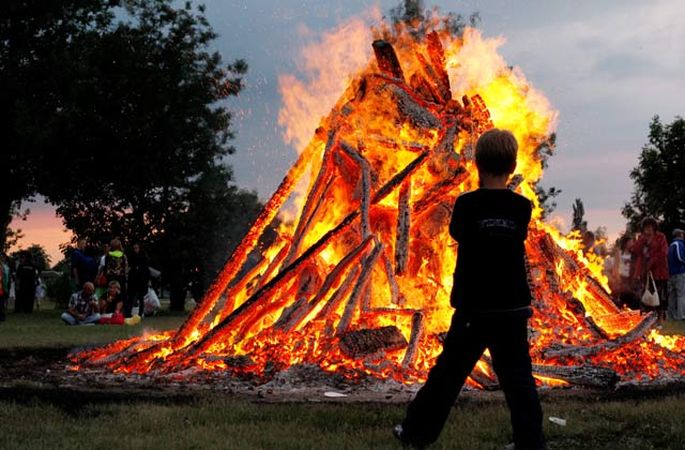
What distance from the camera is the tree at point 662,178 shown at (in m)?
46.9

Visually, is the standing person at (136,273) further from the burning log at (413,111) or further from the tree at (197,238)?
the burning log at (413,111)

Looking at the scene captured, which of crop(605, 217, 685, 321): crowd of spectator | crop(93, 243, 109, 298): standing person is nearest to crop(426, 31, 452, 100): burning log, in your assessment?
crop(605, 217, 685, 321): crowd of spectator

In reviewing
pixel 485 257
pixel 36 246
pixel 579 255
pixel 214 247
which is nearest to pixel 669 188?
pixel 214 247

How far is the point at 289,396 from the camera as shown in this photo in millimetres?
7273

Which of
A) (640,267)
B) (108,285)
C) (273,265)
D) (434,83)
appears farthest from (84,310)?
(640,267)

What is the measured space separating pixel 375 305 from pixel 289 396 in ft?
7.70

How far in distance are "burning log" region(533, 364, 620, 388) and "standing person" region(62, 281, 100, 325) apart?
11.4 meters

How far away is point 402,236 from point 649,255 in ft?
25.3

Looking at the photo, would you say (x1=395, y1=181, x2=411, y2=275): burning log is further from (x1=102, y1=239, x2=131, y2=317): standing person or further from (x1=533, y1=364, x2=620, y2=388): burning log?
(x1=102, y1=239, x2=131, y2=317): standing person

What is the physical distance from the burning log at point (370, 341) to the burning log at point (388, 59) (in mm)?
3507

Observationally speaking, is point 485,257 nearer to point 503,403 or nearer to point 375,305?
point 503,403

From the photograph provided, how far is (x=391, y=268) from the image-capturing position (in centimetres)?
954

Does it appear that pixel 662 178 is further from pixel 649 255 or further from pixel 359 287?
pixel 359 287

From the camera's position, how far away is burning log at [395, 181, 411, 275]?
31.7 feet
